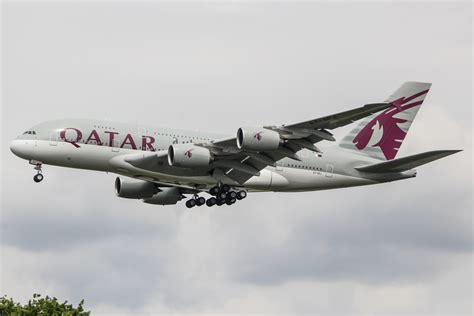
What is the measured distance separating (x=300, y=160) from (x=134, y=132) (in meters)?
9.58

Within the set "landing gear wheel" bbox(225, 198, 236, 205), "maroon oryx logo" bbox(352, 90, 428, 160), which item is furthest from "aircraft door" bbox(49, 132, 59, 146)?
"maroon oryx logo" bbox(352, 90, 428, 160)

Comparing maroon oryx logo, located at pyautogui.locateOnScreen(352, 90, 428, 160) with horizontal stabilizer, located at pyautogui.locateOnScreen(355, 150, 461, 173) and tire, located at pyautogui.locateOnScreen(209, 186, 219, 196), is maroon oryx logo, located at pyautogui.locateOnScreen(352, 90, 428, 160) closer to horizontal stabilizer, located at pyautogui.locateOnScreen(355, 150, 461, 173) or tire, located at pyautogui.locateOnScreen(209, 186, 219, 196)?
horizontal stabilizer, located at pyautogui.locateOnScreen(355, 150, 461, 173)

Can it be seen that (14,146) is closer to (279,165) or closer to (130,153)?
(130,153)

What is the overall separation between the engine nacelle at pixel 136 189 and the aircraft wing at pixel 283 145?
7850 mm

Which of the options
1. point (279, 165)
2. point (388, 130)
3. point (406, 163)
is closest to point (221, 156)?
point (279, 165)

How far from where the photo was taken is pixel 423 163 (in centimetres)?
6831

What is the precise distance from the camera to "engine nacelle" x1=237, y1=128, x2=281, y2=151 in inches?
2520

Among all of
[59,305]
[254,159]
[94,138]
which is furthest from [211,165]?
[59,305]

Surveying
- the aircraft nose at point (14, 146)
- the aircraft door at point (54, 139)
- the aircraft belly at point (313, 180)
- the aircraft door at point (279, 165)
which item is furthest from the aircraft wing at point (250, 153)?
the aircraft nose at point (14, 146)

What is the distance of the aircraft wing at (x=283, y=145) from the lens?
62.2 meters

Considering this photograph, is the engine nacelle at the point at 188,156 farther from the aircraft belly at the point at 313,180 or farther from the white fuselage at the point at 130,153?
the aircraft belly at the point at 313,180

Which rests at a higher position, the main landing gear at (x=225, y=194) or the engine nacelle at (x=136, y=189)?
Result: the engine nacelle at (x=136, y=189)

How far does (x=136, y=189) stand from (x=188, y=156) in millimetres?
10402

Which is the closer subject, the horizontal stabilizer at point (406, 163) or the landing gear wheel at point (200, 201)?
the horizontal stabilizer at point (406, 163)
